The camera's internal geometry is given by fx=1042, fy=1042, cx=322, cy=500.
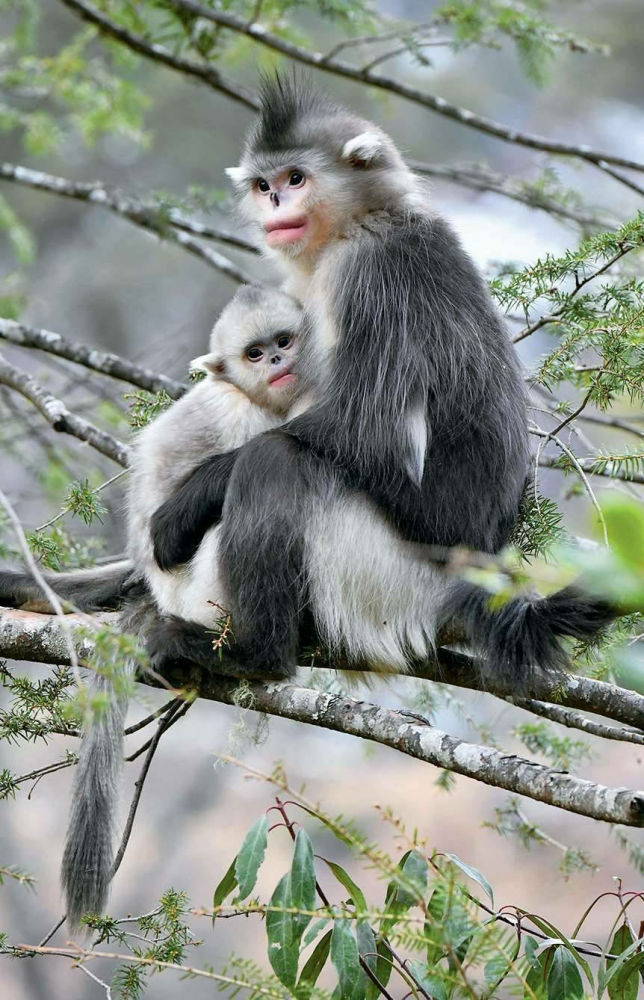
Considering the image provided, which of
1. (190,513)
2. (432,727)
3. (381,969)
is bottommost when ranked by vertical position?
(381,969)

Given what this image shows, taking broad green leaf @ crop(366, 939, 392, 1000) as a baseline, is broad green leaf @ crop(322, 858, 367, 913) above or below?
above

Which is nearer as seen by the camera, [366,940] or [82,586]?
[366,940]

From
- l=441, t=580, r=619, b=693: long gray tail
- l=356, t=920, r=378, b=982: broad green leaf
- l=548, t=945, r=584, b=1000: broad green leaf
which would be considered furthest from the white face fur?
l=548, t=945, r=584, b=1000: broad green leaf

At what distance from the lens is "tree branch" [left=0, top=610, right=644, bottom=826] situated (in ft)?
6.63

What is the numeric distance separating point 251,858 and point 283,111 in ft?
8.13

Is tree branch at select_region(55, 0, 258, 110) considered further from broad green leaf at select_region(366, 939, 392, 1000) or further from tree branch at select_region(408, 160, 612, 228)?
broad green leaf at select_region(366, 939, 392, 1000)

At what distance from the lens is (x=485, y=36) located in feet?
15.6

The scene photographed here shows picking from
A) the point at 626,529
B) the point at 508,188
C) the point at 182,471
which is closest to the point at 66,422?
the point at 182,471

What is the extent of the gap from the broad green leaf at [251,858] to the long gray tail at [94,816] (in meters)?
0.57

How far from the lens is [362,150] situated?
332cm

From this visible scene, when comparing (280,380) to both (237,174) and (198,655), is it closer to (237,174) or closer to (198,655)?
(237,174)

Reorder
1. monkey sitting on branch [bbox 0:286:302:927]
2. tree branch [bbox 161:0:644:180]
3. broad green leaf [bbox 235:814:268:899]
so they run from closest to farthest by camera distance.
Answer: broad green leaf [bbox 235:814:268:899]
monkey sitting on branch [bbox 0:286:302:927]
tree branch [bbox 161:0:644:180]

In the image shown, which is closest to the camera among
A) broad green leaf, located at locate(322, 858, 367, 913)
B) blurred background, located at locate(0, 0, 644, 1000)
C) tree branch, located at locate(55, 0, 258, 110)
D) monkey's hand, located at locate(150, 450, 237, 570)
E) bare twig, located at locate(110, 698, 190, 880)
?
broad green leaf, located at locate(322, 858, 367, 913)

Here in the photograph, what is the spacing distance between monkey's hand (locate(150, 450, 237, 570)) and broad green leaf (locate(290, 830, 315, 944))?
121 cm
